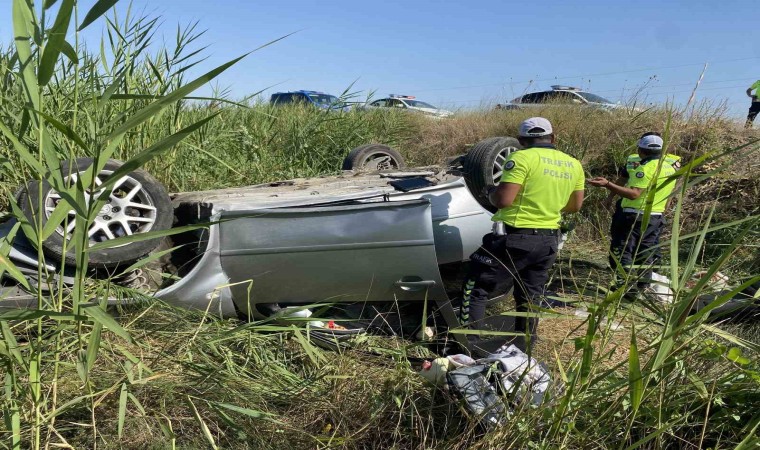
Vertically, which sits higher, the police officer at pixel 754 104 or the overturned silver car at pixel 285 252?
the police officer at pixel 754 104

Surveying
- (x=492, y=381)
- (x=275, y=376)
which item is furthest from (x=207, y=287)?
(x=492, y=381)

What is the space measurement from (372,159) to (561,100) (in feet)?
18.1

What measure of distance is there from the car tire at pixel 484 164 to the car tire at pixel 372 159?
1.25 metres

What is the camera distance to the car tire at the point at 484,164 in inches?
179

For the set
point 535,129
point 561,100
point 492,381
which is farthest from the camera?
point 561,100

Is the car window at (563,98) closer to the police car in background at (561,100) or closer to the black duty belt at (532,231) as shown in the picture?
the police car in background at (561,100)

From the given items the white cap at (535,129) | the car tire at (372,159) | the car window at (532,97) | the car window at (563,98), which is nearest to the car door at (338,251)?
the white cap at (535,129)

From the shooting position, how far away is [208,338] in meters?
2.74

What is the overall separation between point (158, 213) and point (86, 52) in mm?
2199

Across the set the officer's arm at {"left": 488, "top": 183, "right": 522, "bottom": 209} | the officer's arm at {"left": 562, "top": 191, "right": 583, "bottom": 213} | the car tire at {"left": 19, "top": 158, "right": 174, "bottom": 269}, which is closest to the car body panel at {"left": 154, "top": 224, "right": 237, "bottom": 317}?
the car tire at {"left": 19, "top": 158, "right": 174, "bottom": 269}

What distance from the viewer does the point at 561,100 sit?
10.3 meters

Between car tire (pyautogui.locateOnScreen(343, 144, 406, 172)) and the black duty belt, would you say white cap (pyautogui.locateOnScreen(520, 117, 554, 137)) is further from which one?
car tire (pyautogui.locateOnScreen(343, 144, 406, 172))

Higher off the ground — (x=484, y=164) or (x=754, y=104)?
(x=754, y=104)

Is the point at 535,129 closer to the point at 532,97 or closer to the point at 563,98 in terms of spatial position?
the point at 563,98
